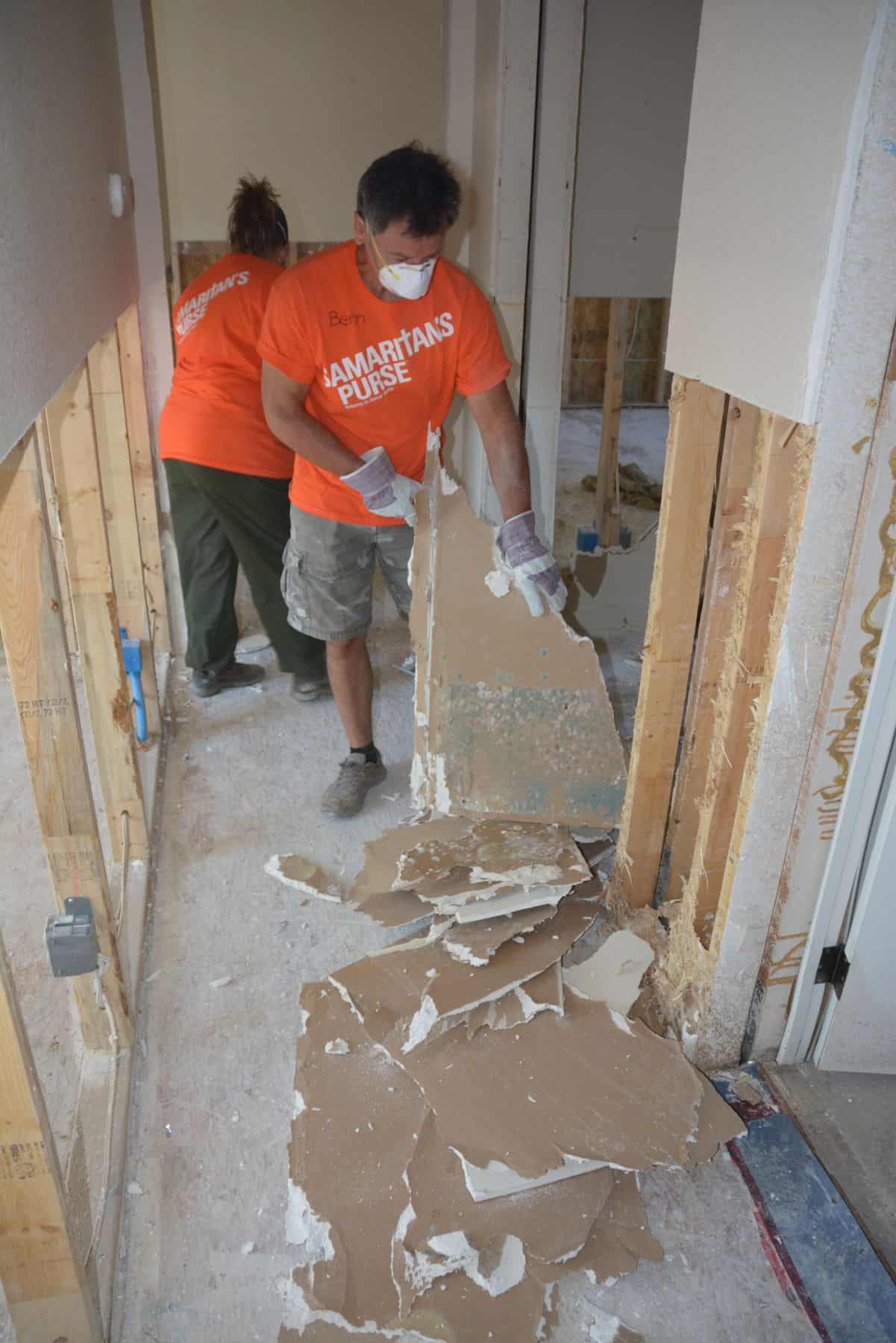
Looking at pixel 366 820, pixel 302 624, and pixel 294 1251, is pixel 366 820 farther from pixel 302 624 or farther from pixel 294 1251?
pixel 294 1251

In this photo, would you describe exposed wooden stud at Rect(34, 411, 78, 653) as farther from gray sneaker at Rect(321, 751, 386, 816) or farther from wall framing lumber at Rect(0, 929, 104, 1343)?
gray sneaker at Rect(321, 751, 386, 816)

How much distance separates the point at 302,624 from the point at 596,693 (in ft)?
2.94

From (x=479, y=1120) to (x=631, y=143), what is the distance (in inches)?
117

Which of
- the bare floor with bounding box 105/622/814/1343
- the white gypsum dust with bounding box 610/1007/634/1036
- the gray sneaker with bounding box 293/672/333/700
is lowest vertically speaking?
the bare floor with bounding box 105/622/814/1343

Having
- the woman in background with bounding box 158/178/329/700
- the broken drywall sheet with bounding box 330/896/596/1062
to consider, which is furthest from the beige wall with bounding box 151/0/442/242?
the broken drywall sheet with bounding box 330/896/596/1062

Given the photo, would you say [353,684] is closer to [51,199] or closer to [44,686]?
[44,686]

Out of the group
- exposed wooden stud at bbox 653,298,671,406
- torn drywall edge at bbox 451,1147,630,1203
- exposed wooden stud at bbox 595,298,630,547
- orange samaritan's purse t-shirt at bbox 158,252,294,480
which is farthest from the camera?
exposed wooden stud at bbox 653,298,671,406

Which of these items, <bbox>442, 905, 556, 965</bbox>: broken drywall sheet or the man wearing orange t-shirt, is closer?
<bbox>442, 905, 556, 965</bbox>: broken drywall sheet

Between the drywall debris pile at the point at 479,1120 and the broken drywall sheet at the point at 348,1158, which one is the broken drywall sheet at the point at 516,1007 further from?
the broken drywall sheet at the point at 348,1158

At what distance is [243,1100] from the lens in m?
1.85

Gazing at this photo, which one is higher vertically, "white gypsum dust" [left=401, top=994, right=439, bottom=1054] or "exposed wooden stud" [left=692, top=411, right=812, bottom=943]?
"exposed wooden stud" [left=692, top=411, right=812, bottom=943]

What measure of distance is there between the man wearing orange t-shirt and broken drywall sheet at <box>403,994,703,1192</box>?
42.1 inches

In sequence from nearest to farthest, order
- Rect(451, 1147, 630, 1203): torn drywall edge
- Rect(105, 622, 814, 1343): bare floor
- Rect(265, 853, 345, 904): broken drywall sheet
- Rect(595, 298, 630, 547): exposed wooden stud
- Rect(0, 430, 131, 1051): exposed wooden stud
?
Rect(0, 430, 131, 1051): exposed wooden stud → Rect(105, 622, 814, 1343): bare floor → Rect(451, 1147, 630, 1203): torn drywall edge → Rect(265, 853, 345, 904): broken drywall sheet → Rect(595, 298, 630, 547): exposed wooden stud

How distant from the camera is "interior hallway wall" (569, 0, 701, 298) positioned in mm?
2834
